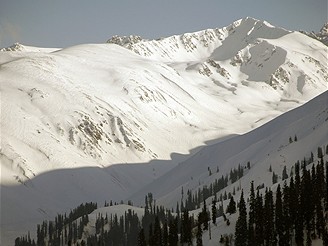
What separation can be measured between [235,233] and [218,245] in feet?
17.3

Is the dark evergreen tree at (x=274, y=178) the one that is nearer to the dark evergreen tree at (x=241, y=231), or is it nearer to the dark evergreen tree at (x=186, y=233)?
the dark evergreen tree at (x=186, y=233)

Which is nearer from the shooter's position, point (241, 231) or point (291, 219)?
point (291, 219)

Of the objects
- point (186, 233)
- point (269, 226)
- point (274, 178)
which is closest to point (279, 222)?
point (269, 226)

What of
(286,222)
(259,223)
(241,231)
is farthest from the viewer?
(259,223)

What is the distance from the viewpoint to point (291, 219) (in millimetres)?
118625

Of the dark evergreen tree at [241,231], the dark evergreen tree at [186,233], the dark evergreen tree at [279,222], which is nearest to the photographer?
the dark evergreen tree at [279,222]

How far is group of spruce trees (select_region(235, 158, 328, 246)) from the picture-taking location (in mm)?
113875

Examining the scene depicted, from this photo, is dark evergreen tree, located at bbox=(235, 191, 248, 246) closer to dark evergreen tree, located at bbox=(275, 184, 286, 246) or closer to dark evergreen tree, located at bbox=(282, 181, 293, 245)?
dark evergreen tree, located at bbox=(275, 184, 286, 246)

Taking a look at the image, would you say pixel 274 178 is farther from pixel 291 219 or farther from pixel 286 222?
pixel 286 222

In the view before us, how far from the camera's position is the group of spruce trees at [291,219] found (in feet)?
374

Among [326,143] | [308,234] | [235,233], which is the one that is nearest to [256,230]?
[235,233]

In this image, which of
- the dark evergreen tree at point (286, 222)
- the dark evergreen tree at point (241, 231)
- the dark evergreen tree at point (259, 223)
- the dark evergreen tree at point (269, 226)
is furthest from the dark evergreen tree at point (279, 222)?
the dark evergreen tree at point (241, 231)

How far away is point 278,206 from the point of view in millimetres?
120688

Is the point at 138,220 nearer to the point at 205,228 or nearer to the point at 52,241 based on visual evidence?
the point at 52,241
